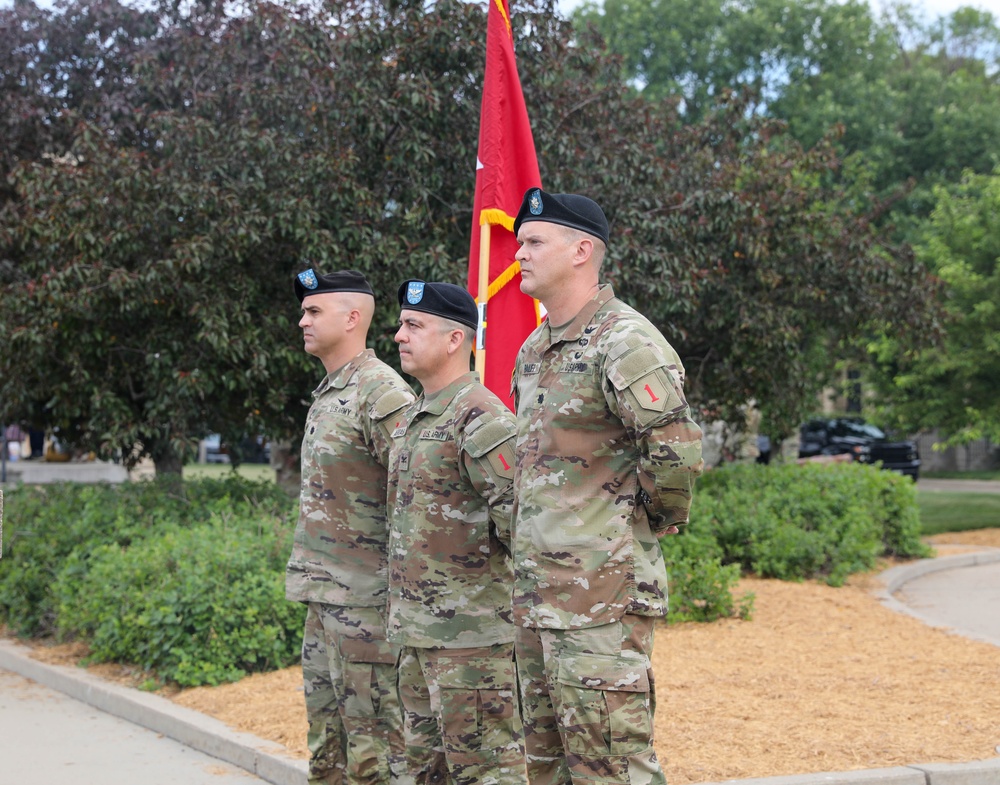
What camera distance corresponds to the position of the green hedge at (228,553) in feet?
23.3

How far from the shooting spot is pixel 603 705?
125 inches

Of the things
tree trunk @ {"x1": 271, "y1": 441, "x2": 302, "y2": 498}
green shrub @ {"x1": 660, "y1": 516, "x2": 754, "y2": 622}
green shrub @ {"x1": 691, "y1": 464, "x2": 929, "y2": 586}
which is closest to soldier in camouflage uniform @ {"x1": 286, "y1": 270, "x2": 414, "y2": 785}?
green shrub @ {"x1": 660, "y1": 516, "x2": 754, "y2": 622}

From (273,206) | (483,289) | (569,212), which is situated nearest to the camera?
(569,212)

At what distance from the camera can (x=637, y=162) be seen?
10.4 meters

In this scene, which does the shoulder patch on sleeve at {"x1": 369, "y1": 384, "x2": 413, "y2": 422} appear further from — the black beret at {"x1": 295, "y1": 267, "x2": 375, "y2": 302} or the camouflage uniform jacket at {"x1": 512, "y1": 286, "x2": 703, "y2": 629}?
the camouflage uniform jacket at {"x1": 512, "y1": 286, "x2": 703, "y2": 629}

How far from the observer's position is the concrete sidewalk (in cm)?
494

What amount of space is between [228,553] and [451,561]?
379 centimetres

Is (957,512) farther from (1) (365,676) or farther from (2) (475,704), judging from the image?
(2) (475,704)

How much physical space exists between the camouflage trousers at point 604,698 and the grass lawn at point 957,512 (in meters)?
12.0

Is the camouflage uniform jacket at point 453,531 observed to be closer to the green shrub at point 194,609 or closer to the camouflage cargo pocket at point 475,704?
the camouflage cargo pocket at point 475,704

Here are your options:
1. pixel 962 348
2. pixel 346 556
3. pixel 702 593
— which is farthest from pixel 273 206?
pixel 962 348

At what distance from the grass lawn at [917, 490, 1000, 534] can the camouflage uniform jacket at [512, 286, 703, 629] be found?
1199 cm

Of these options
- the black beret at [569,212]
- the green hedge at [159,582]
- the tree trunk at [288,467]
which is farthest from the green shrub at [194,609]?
the tree trunk at [288,467]

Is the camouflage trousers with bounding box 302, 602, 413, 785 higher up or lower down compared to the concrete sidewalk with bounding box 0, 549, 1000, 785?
higher up
